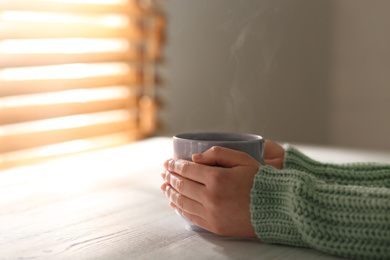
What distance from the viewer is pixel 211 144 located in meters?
0.62

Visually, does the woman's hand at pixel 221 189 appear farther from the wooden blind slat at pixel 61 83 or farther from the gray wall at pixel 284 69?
the wooden blind slat at pixel 61 83

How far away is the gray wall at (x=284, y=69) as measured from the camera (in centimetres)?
96

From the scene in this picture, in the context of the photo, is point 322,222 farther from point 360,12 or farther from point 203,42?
point 360,12

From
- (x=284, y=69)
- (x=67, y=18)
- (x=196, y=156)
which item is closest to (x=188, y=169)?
(x=196, y=156)

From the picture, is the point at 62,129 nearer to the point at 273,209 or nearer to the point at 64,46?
the point at 64,46

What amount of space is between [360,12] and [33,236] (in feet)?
3.49

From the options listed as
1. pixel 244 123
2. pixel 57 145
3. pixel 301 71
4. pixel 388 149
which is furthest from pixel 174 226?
pixel 57 145

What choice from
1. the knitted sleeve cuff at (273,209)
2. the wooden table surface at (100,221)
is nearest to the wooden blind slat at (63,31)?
the wooden table surface at (100,221)

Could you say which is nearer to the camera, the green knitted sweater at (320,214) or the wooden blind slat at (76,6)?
the green knitted sweater at (320,214)

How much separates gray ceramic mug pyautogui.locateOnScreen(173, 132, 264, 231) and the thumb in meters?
0.01

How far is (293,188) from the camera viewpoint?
580 mm

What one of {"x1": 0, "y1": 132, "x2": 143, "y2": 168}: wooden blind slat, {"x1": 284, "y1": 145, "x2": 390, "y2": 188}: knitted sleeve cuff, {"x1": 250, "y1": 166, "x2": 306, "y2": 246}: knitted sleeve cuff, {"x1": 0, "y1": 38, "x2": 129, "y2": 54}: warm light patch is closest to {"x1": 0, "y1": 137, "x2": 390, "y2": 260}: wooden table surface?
{"x1": 250, "y1": 166, "x2": 306, "y2": 246}: knitted sleeve cuff

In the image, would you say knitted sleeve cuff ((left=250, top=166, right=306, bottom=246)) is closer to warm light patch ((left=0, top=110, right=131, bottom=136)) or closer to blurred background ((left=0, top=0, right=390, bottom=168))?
blurred background ((left=0, top=0, right=390, bottom=168))

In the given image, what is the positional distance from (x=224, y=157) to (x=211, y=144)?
0.03m
